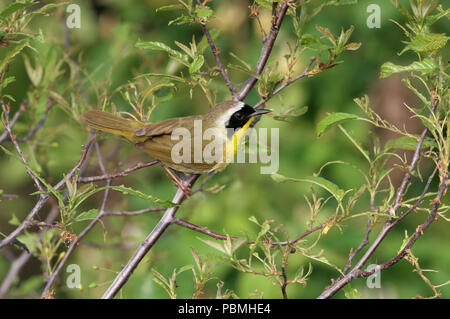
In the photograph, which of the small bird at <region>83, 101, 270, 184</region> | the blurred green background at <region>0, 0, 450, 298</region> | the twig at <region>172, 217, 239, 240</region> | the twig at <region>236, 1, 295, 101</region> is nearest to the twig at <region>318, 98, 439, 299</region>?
the twig at <region>172, 217, 239, 240</region>

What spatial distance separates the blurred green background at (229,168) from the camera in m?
3.31

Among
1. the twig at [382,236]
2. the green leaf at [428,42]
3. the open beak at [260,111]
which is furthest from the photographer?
the open beak at [260,111]

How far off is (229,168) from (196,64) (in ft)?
6.31

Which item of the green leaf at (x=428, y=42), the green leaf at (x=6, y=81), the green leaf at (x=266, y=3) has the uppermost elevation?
the green leaf at (x=266, y=3)

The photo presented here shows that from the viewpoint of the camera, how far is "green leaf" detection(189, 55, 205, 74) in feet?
6.48

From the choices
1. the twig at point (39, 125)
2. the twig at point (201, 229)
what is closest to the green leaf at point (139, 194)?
the twig at point (201, 229)

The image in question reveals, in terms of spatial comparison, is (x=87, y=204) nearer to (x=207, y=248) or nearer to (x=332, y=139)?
(x=207, y=248)

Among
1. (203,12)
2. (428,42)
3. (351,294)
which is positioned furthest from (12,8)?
(351,294)

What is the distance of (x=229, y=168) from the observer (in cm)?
388

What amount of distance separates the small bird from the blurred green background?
0.14 metres

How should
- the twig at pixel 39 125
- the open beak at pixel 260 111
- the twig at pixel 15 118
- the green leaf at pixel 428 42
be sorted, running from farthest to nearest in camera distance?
the twig at pixel 39 125 < the twig at pixel 15 118 < the open beak at pixel 260 111 < the green leaf at pixel 428 42

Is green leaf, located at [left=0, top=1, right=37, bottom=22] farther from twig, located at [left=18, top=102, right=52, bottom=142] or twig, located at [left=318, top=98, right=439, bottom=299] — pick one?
twig, located at [left=318, top=98, right=439, bottom=299]

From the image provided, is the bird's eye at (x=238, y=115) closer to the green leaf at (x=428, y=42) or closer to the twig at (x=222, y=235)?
the twig at (x=222, y=235)
